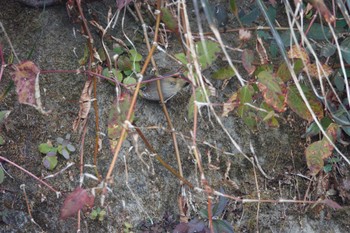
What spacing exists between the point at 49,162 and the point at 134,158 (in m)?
0.23

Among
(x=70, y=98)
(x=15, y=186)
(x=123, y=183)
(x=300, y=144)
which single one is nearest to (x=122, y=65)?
(x=70, y=98)

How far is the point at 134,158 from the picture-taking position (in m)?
1.51

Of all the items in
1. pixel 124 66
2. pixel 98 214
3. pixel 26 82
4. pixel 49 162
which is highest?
pixel 26 82

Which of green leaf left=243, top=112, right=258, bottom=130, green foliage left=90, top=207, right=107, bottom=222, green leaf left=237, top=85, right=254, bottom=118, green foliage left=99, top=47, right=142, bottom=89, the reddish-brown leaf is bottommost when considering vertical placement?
green foliage left=90, top=207, right=107, bottom=222

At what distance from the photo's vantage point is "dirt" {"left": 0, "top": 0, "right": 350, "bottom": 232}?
4.60 feet

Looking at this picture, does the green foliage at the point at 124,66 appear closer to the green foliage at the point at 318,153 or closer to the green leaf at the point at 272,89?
the green leaf at the point at 272,89

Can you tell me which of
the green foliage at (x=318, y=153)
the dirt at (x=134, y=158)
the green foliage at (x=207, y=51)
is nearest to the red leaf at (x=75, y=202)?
the dirt at (x=134, y=158)

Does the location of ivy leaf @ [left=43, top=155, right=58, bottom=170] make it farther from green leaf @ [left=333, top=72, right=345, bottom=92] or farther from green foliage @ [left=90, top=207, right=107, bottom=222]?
green leaf @ [left=333, top=72, right=345, bottom=92]

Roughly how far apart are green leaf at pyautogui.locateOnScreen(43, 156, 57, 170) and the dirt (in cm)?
2

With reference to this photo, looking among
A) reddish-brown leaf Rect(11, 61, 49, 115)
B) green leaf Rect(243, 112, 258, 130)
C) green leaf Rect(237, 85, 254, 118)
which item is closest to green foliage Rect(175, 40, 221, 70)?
green leaf Rect(237, 85, 254, 118)

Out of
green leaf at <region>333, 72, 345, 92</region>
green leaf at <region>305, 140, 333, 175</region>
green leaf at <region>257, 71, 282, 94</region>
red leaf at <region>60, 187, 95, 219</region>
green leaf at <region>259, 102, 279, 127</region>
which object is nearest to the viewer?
red leaf at <region>60, 187, 95, 219</region>

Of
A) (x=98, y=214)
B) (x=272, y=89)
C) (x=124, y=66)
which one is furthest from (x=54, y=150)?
(x=272, y=89)

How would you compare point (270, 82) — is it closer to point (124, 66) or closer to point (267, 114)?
point (267, 114)

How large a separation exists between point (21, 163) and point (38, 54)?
35 centimetres
